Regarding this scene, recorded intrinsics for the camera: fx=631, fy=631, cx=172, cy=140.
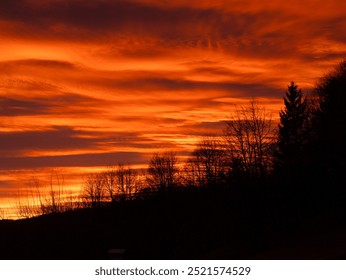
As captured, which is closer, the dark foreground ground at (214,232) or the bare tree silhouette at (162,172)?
the dark foreground ground at (214,232)

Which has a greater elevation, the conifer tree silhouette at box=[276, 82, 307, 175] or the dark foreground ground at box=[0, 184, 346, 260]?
the conifer tree silhouette at box=[276, 82, 307, 175]

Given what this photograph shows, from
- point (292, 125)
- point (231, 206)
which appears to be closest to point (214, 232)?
point (231, 206)

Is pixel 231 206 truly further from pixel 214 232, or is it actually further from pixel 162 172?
pixel 162 172

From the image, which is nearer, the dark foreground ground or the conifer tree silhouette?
the dark foreground ground

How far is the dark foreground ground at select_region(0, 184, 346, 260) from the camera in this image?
3460 cm

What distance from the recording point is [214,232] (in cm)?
4472

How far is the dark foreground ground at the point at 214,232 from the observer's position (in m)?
34.6

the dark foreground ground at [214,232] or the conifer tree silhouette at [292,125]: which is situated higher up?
the conifer tree silhouette at [292,125]

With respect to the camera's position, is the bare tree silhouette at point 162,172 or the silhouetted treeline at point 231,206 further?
the bare tree silhouette at point 162,172

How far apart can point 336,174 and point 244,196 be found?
7.52 metres

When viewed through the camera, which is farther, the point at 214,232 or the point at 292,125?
the point at 292,125
